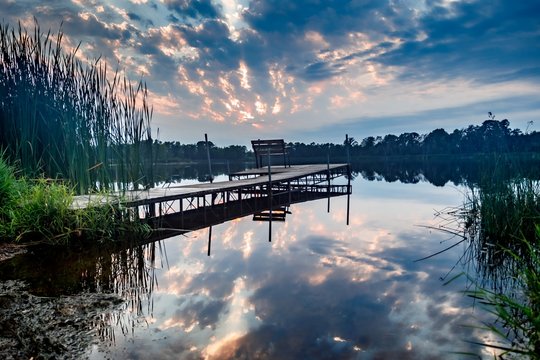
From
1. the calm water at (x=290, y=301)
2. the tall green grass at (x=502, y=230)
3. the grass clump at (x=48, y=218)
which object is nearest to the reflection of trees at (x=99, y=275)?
the calm water at (x=290, y=301)

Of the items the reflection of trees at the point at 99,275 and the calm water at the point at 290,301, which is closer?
the calm water at the point at 290,301

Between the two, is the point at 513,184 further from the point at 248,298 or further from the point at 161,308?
the point at 161,308

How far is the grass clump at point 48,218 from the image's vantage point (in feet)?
13.8

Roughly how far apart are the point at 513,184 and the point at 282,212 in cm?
513

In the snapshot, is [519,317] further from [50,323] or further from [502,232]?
[50,323]

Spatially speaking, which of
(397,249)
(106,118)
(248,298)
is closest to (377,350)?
(248,298)

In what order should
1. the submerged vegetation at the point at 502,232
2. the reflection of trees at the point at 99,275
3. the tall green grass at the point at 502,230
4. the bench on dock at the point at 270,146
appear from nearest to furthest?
the reflection of trees at the point at 99,275 → the submerged vegetation at the point at 502,232 → the tall green grass at the point at 502,230 → the bench on dock at the point at 270,146

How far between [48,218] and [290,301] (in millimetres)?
3435

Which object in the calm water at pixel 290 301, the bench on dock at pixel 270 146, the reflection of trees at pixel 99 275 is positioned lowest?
the calm water at pixel 290 301

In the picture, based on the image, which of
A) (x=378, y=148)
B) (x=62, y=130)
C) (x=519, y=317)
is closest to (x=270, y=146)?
(x=62, y=130)

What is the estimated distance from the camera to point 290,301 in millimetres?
2979

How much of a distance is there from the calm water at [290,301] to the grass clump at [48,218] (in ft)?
2.58

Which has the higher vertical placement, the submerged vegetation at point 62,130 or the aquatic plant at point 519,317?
the submerged vegetation at point 62,130

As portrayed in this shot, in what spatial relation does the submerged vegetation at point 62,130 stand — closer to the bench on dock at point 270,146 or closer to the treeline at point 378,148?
the bench on dock at point 270,146
